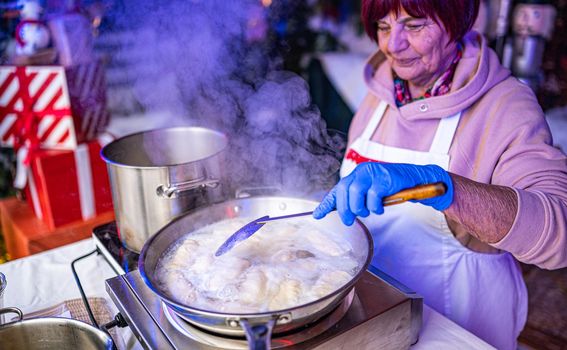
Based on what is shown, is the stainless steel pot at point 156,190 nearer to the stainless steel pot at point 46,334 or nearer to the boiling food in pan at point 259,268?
the boiling food in pan at point 259,268

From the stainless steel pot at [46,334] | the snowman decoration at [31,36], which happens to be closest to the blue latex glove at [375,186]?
the stainless steel pot at [46,334]

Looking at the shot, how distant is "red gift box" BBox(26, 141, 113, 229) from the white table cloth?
0.66 meters

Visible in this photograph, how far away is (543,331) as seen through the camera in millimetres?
2928

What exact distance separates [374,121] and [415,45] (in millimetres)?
444

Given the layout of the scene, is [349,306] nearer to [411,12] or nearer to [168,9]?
[411,12]

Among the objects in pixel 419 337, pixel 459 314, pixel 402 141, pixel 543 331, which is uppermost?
pixel 402 141

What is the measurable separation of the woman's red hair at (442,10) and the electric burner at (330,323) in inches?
36.0

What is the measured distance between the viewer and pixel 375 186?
1161 mm

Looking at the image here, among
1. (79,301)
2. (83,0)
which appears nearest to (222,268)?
(79,301)

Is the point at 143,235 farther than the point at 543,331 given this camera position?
No

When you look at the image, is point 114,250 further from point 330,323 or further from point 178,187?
point 330,323

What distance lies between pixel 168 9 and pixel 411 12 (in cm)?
223

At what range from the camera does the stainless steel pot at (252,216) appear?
3.00 feet

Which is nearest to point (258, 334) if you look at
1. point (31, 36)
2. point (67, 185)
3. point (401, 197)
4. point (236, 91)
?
point (401, 197)
